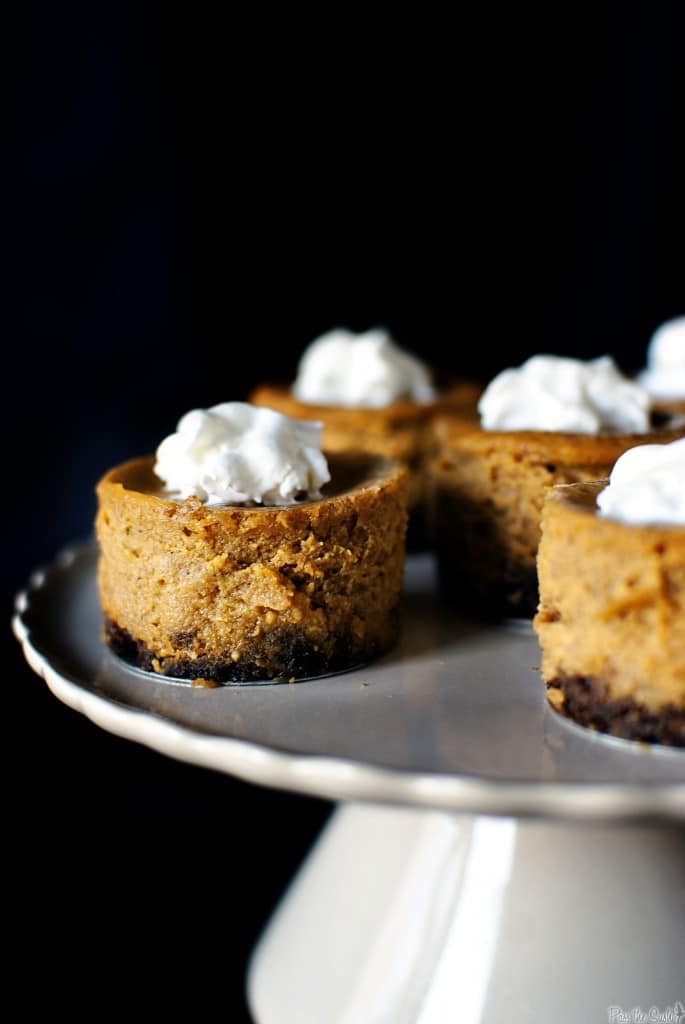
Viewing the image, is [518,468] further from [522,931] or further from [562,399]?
[522,931]

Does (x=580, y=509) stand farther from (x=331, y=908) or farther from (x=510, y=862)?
(x=331, y=908)

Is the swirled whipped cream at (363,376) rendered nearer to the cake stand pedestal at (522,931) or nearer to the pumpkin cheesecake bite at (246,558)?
the pumpkin cheesecake bite at (246,558)

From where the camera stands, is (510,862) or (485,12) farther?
(485,12)

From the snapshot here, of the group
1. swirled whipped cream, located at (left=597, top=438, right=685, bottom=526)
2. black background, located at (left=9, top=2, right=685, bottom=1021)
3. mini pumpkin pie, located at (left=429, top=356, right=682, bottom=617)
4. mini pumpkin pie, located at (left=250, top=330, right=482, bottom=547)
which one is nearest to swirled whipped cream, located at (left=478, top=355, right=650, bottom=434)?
mini pumpkin pie, located at (left=429, top=356, right=682, bottom=617)

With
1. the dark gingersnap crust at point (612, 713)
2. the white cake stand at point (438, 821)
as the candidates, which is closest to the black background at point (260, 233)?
the white cake stand at point (438, 821)

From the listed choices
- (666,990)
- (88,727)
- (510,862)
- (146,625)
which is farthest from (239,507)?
(88,727)

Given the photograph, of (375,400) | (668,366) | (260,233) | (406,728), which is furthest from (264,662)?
(260,233)

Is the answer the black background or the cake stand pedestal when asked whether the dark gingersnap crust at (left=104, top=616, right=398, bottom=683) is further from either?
the black background
